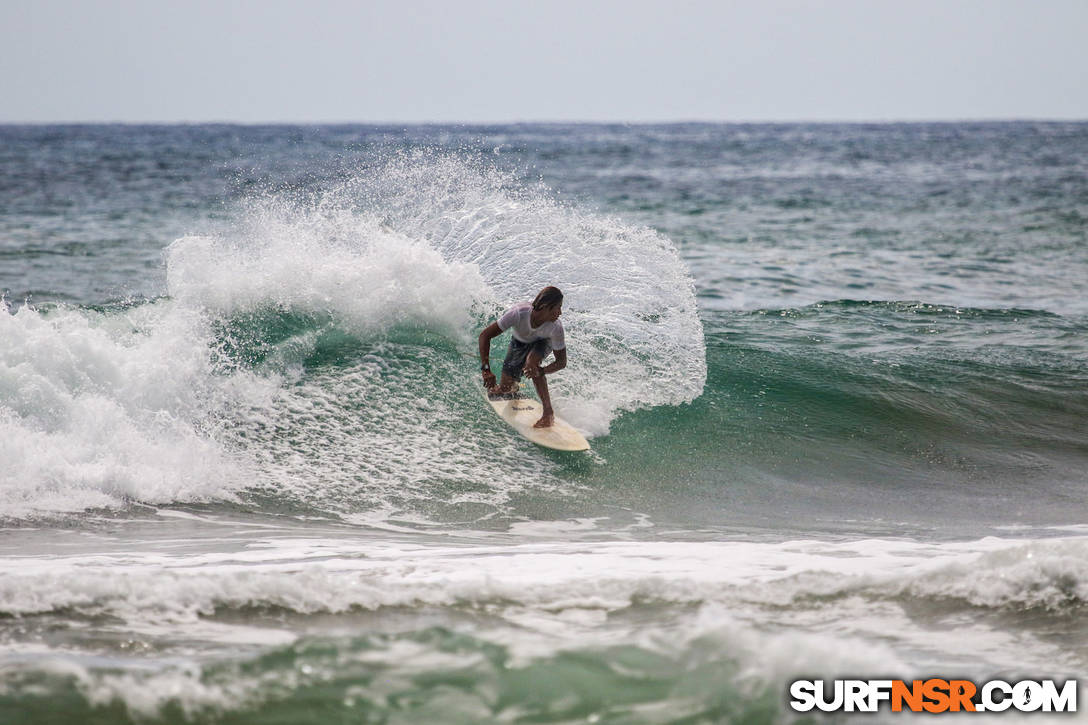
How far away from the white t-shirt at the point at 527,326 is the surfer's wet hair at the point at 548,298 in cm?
18

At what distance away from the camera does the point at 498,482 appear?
7.42 metres

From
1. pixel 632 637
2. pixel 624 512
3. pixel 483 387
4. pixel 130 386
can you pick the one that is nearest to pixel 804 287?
pixel 483 387

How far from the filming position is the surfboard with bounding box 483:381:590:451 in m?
7.87

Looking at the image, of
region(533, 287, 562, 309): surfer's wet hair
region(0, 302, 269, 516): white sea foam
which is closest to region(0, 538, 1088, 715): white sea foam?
region(0, 302, 269, 516): white sea foam

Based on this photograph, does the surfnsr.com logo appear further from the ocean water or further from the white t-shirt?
the white t-shirt

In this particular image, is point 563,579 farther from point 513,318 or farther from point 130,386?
point 130,386

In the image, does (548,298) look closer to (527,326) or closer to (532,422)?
(527,326)

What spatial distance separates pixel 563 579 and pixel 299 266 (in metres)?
5.62

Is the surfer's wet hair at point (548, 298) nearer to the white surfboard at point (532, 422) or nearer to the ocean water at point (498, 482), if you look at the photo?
the white surfboard at point (532, 422)

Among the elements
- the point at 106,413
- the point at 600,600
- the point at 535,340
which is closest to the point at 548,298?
the point at 535,340

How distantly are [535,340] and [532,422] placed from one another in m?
Result: 0.74

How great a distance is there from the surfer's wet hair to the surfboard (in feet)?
3.64

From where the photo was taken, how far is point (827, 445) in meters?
8.49

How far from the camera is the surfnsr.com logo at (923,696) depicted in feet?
11.9
